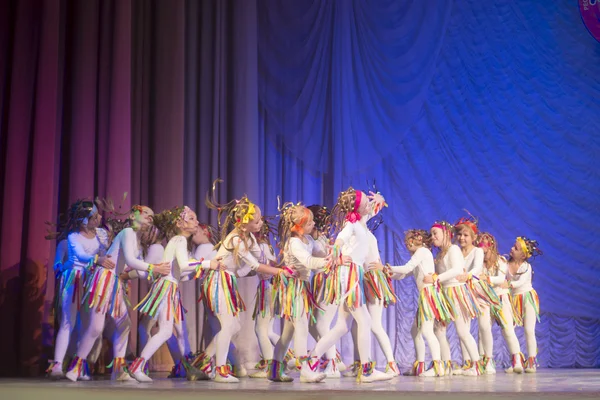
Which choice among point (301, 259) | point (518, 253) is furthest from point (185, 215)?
point (518, 253)

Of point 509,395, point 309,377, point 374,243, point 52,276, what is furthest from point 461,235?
point 52,276

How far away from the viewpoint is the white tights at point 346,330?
5691 millimetres

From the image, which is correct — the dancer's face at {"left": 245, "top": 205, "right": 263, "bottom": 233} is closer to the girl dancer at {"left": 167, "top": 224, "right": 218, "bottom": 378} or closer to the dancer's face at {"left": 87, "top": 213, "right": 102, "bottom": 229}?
the girl dancer at {"left": 167, "top": 224, "right": 218, "bottom": 378}

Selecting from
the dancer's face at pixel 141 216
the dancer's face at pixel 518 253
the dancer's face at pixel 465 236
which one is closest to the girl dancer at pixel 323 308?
the dancer's face at pixel 465 236

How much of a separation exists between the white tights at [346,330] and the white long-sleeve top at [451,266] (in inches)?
55.6

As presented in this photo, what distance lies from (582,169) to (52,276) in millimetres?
A: 6704

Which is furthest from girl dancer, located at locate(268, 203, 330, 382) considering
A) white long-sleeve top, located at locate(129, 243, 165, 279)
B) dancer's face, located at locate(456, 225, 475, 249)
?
dancer's face, located at locate(456, 225, 475, 249)

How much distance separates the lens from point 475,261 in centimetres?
736

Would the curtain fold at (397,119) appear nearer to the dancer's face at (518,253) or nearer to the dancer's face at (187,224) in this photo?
the dancer's face at (518,253)

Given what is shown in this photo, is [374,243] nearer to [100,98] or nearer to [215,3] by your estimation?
[100,98]

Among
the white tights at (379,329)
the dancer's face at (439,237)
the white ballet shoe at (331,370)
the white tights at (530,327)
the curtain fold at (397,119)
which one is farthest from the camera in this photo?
the curtain fold at (397,119)

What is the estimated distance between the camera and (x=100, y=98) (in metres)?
8.18

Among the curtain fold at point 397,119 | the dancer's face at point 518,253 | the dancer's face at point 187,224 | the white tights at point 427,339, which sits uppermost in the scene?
the curtain fold at point 397,119

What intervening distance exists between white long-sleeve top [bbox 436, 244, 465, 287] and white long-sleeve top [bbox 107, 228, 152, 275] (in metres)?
2.78
